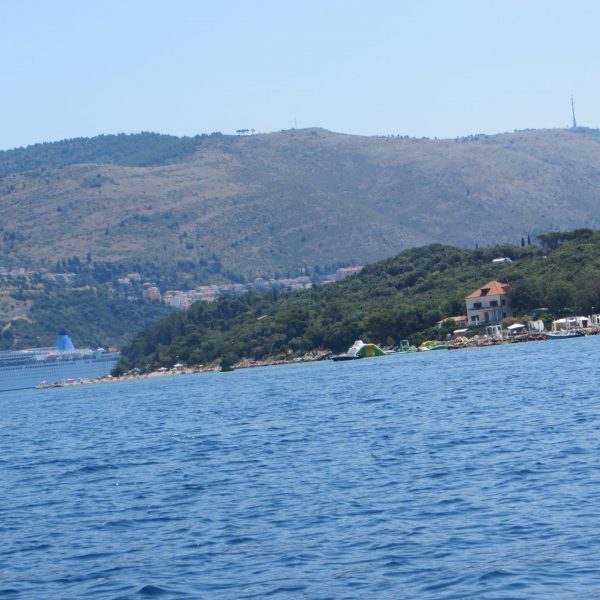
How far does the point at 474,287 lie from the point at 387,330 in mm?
9322

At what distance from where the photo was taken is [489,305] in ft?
334

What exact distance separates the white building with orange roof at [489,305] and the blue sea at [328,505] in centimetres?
5656

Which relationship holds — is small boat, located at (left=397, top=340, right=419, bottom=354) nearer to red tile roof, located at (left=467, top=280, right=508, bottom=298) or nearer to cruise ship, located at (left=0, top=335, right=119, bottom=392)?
red tile roof, located at (left=467, top=280, right=508, bottom=298)

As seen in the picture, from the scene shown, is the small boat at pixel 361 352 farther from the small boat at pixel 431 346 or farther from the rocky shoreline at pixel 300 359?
the rocky shoreline at pixel 300 359

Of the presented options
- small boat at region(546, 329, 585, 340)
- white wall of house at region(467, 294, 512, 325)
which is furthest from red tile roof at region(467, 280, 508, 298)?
small boat at region(546, 329, 585, 340)

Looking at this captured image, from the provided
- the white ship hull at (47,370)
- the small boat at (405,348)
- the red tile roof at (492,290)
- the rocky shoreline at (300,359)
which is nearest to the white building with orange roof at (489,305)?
the red tile roof at (492,290)

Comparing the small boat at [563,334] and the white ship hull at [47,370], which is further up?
the white ship hull at [47,370]

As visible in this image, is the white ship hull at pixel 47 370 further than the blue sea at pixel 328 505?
Yes

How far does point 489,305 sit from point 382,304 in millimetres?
18743

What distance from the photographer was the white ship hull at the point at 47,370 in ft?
609

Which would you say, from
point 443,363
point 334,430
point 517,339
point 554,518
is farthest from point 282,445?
point 517,339

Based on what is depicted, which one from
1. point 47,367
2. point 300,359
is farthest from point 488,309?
point 47,367

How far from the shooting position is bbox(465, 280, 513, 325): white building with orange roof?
101312mm

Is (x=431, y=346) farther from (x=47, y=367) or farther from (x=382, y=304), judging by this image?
(x=47, y=367)
